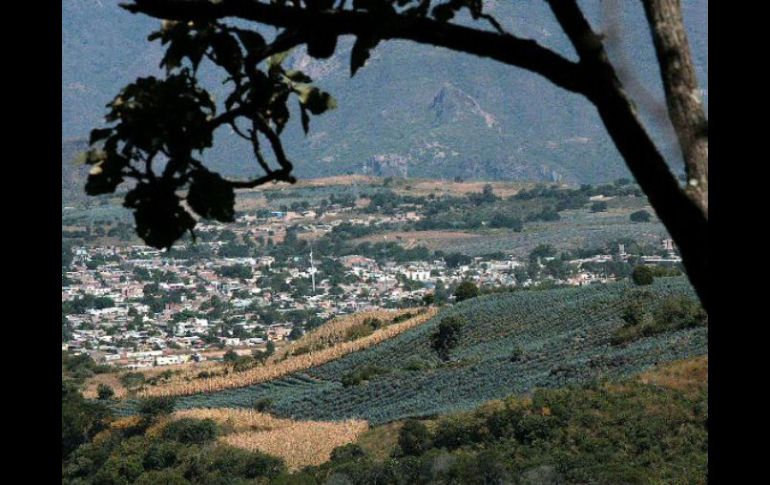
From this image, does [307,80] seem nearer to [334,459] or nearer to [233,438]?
[334,459]

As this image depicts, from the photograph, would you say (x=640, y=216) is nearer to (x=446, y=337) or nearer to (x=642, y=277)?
(x=642, y=277)

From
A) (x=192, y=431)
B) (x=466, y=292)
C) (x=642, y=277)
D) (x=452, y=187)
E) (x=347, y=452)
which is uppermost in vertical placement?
(x=452, y=187)

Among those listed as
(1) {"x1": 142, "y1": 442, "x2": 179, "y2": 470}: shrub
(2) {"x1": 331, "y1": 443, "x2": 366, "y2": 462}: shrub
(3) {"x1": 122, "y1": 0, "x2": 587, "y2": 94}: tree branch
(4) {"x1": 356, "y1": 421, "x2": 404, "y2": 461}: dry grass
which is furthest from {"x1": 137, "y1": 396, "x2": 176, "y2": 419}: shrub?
(3) {"x1": 122, "y1": 0, "x2": 587, "y2": 94}: tree branch

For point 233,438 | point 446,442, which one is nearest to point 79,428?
point 233,438

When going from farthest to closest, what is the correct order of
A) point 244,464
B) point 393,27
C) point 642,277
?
1. point 642,277
2. point 244,464
3. point 393,27

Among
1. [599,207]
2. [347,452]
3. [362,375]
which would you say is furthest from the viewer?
[599,207]

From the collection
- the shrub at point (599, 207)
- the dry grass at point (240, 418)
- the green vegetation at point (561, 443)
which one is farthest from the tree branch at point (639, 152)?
the shrub at point (599, 207)

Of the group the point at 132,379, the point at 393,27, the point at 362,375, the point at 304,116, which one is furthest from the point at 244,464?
the point at 132,379
